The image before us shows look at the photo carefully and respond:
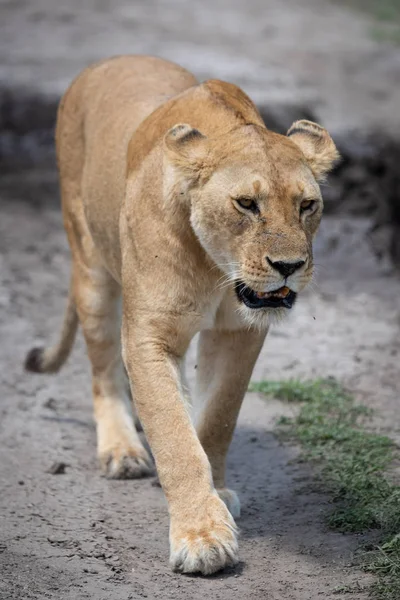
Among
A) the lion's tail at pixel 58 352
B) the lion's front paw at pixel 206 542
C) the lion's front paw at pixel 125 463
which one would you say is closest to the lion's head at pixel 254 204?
the lion's front paw at pixel 206 542

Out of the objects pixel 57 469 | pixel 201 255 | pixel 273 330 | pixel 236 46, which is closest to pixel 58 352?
pixel 57 469

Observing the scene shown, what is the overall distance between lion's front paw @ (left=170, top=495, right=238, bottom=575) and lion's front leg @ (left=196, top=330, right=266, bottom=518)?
605 mm

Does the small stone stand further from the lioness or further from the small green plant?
the small green plant

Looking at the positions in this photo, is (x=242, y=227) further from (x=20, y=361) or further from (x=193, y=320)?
(x=20, y=361)

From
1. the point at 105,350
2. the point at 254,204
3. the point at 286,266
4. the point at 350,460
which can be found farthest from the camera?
the point at 105,350

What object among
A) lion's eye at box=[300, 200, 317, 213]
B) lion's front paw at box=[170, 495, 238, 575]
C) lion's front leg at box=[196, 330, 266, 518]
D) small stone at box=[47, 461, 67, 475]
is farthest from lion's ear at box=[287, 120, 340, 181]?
small stone at box=[47, 461, 67, 475]

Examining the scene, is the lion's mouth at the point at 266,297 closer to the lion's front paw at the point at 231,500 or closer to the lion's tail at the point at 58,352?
the lion's front paw at the point at 231,500

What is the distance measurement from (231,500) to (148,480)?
2.15ft

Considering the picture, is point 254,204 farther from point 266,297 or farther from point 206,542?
point 206,542

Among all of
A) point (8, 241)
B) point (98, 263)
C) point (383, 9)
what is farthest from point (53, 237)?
point (383, 9)

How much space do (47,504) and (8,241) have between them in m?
4.09

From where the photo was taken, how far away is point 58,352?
5633 mm

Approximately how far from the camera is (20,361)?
623 centimetres

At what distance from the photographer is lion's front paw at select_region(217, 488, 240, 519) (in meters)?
4.26
